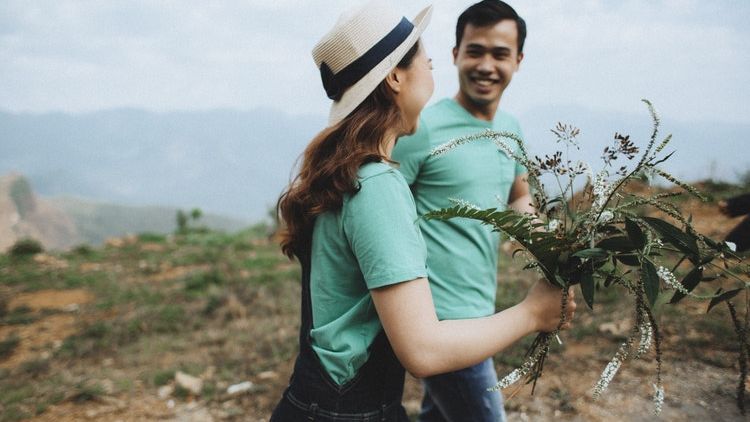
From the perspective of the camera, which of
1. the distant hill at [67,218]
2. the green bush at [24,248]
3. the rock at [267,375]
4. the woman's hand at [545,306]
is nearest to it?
the woman's hand at [545,306]

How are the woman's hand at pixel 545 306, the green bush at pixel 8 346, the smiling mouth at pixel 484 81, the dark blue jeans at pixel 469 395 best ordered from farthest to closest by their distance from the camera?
the green bush at pixel 8 346, the smiling mouth at pixel 484 81, the dark blue jeans at pixel 469 395, the woman's hand at pixel 545 306

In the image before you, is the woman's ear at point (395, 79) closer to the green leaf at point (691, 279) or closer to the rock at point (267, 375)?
the green leaf at point (691, 279)

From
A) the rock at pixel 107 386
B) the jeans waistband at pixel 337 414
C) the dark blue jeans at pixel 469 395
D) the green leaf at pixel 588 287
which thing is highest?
the green leaf at pixel 588 287

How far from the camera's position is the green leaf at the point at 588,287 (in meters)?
1.23

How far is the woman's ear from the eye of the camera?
1416 mm

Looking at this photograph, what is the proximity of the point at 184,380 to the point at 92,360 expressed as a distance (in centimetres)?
147

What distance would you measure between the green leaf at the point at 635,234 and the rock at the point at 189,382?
382 centimetres

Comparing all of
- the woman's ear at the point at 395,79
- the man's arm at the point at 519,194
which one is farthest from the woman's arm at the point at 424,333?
the man's arm at the point at 519,194

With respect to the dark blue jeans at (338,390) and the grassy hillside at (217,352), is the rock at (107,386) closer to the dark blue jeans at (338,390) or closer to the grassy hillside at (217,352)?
the grassy hillside at (217,352)

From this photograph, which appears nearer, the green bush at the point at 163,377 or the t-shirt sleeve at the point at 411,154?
the t-shirt sleeve at the point at 411,154

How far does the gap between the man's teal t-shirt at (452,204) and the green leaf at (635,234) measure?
3.40 ft

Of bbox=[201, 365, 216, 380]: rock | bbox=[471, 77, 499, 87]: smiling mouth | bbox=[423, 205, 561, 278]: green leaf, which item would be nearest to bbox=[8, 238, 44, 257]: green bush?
bbox=[201, 365, 216, 380]: rock

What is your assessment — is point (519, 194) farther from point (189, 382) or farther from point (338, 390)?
point (189, 382)

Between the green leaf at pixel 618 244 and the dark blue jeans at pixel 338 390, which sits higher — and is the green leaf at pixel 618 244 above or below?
above
